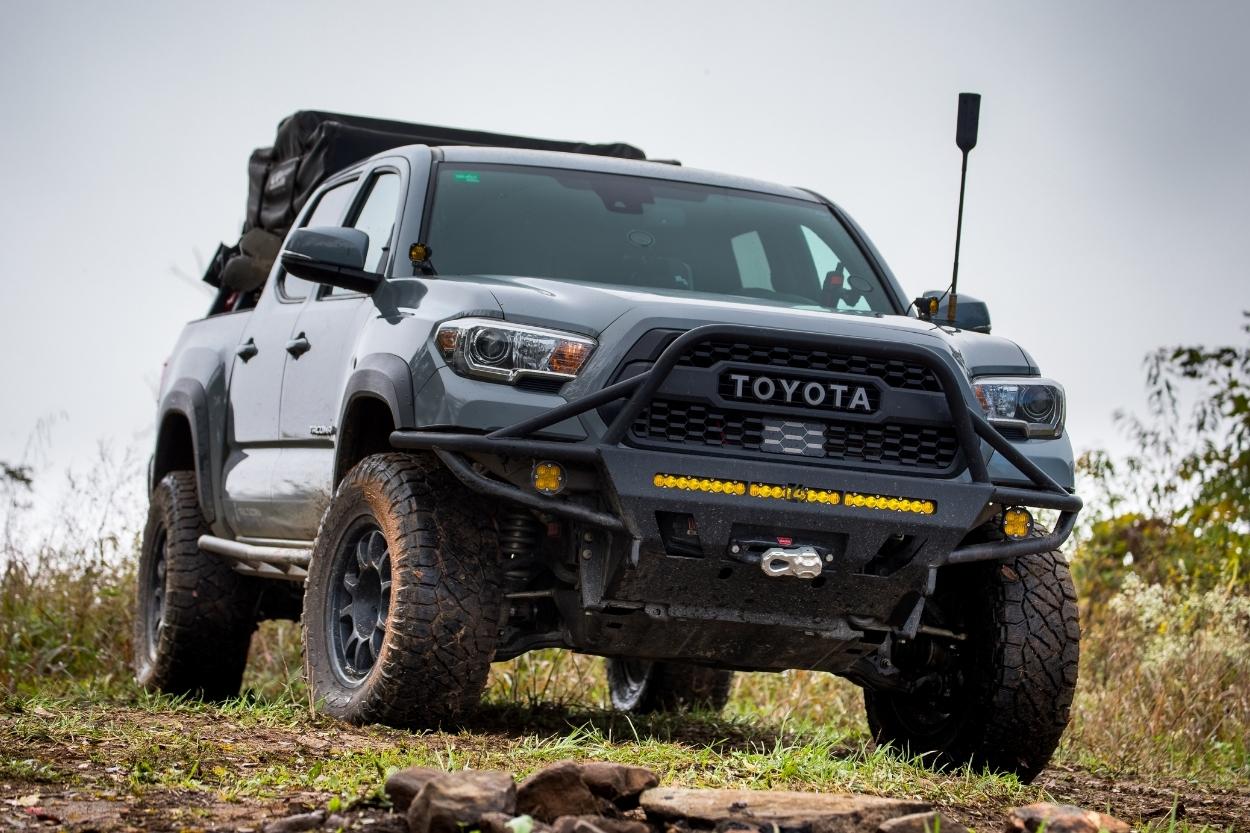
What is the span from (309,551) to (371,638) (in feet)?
3.18

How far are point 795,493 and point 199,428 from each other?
362 cm

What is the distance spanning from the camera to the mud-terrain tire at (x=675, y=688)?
876 cm

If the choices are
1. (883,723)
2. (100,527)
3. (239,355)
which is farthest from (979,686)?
(100,527)

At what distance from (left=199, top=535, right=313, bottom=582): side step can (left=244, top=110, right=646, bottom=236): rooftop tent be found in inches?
83.4

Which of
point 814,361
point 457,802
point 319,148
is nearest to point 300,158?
point 319,148

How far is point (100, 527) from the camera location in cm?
1098

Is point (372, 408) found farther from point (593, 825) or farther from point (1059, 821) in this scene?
point (1059, 821)

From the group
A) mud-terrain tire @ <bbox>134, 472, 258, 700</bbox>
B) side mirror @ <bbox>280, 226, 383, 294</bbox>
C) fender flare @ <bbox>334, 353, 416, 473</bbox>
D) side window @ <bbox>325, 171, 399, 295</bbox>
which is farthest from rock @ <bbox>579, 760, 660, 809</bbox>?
mud-terrain tire @ <bbox>134, 472, 258, 700</bbox>

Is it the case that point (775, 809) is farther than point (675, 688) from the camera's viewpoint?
No

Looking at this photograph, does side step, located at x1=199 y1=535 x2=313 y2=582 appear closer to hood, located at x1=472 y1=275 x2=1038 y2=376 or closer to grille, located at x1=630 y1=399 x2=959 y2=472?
hood, located at x1=472 y1=275 x2=1038 y2=376

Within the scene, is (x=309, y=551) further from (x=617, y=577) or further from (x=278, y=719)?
(x=617, y=577)

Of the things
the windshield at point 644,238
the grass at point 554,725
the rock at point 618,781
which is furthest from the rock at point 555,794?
the windshield at point 644,238

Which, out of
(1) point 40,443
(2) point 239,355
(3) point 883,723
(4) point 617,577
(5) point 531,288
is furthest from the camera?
(1) point 40,443

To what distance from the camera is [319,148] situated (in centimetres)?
900
